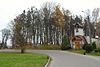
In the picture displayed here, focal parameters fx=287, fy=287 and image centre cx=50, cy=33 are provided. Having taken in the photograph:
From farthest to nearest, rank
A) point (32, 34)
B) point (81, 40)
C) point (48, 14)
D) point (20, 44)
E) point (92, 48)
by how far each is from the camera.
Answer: point (32, 34)
point (48, 14)
point (81, 40)
point (20, 44)
point (92, 48)

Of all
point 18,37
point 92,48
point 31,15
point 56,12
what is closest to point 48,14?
point 56,12

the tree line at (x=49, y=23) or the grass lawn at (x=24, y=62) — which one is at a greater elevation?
the tree line at (x=49, y=23)

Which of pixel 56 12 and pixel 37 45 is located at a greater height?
pixel 56 12

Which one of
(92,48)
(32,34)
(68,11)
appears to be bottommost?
(92,48)

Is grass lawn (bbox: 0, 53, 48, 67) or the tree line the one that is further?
the tree line

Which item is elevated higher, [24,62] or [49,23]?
[49,23]

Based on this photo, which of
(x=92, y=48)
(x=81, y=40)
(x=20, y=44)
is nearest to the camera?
(x=92, y=48)

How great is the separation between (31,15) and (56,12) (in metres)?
15.8

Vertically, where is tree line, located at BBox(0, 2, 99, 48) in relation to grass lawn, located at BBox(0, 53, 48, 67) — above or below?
above

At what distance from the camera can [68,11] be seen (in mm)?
98875

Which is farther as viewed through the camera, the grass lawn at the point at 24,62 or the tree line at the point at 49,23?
the tree line at the point at 49,23

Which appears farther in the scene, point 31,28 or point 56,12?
point 31,28

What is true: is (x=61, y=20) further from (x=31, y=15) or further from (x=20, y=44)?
(x=20, y=44)

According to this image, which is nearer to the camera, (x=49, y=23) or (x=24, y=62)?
(x=24, y=62)
